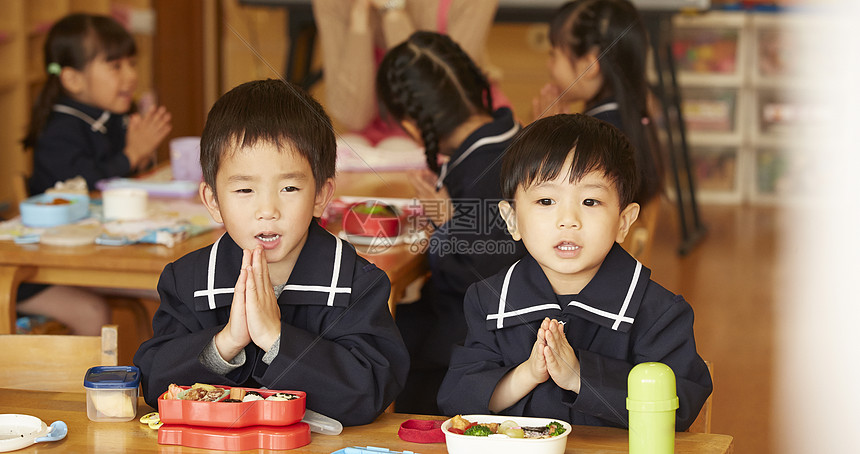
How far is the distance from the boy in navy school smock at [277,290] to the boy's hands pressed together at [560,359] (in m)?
0.18

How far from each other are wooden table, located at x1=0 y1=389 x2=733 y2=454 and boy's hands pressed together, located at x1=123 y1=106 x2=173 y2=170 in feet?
4.32

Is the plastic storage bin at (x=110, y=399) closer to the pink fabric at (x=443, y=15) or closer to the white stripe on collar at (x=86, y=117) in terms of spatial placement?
the white stripe on collar at (x=86, y=117)

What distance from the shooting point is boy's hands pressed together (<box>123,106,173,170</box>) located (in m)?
2.27

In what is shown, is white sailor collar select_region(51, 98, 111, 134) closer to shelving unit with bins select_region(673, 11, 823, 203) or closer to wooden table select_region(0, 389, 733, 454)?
wooden table select_region(0, 389, 733, 454)

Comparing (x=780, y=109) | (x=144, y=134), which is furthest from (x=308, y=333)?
(x=780, y=109)

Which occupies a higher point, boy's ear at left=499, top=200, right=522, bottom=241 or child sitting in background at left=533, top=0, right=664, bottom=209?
child sitting in background at left=533, top=0, right=664, bottom=209

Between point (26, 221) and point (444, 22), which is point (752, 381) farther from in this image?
point (26, 221)

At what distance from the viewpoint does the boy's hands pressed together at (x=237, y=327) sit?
956 mm

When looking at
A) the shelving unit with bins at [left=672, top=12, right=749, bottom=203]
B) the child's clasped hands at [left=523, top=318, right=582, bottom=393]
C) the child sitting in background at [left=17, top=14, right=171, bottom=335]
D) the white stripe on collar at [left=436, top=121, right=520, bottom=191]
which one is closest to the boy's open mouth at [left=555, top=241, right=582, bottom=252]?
the child's clasped hands at [left=523, top=318, right=582, bottom=393]

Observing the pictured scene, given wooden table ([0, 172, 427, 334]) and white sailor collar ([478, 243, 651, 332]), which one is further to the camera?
wooden table ([0, 172, 427, 334])

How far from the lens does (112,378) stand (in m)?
0.98

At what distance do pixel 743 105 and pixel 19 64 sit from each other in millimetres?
3101

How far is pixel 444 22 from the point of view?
2.53m

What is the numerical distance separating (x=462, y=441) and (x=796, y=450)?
137 centimetres
